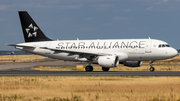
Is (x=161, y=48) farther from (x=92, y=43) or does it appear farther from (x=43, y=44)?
(x=43, y=44)

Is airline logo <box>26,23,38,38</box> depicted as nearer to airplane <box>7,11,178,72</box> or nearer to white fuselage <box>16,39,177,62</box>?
airplane <box>7,11,178,72</box>

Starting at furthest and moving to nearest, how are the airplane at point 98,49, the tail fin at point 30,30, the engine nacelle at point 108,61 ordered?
the tail fin at point 30,30 → the airplane at point 98,49 → the engine nacelle at point 108,61

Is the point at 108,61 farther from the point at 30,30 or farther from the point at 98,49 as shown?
the point at 30,30

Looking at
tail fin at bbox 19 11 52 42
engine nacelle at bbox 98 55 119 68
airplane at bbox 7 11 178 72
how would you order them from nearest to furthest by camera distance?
1. engine nacelle at bbox 98 55 119 68
2. airplane at bbox 7 11 178 72
3. tail fin at bbox 19 11 52 42

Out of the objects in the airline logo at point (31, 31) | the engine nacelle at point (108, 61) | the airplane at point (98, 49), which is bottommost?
the engine nacelle at point (108, 61)

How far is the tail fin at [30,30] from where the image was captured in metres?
49.9

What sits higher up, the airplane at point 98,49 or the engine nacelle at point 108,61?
the airplane at point 98,49

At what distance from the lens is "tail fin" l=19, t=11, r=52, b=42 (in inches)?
1964

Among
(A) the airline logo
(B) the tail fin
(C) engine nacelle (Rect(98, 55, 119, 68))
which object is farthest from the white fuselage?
(A) the airline logo

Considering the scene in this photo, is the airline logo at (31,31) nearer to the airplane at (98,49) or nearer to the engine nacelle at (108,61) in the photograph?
the airplane at (98,49)

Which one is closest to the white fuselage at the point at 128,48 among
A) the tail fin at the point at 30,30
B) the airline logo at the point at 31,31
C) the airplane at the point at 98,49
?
the airplane at the point at 98,49

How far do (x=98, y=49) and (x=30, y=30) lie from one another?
501 inches

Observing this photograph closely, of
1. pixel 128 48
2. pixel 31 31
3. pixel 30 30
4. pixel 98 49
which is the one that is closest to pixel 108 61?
pixel 128 48

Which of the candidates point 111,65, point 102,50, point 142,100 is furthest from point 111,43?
point 142,100
